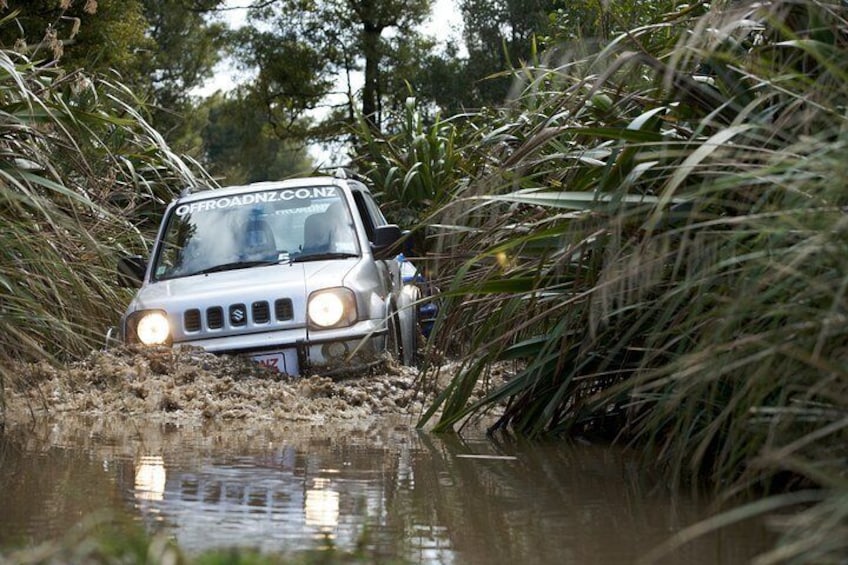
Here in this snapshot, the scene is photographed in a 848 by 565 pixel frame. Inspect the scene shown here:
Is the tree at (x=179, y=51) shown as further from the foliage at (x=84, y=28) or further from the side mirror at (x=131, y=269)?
the side mirror at (x=131, y=269)

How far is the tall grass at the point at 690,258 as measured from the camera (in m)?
3.98

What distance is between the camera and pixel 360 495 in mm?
5090

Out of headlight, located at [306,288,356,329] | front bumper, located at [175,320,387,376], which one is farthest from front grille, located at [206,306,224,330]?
headlight, located at [306,288,356,329]

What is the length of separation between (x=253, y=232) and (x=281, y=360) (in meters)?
1.30

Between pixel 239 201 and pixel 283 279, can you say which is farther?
pixel 239 201

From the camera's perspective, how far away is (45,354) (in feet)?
19.6

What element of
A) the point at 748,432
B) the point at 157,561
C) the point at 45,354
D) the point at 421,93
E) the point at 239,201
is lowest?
the point at 157,561

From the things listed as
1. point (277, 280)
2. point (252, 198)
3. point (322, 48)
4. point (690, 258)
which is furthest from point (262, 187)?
point (322, 48)

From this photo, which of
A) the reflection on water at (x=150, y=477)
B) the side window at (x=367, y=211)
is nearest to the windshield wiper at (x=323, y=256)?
the side window at (x=367, y=211)

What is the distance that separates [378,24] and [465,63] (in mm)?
2974

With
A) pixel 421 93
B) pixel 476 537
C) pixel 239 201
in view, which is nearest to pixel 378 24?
pixel 421 93

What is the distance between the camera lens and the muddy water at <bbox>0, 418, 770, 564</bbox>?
4121 millimetres

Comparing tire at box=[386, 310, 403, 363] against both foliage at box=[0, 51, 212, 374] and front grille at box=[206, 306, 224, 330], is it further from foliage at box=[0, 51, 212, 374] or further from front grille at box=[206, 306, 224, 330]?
foliage at box=[0, 51, 212, 374]

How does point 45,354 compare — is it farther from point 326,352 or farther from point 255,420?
point 326,352
